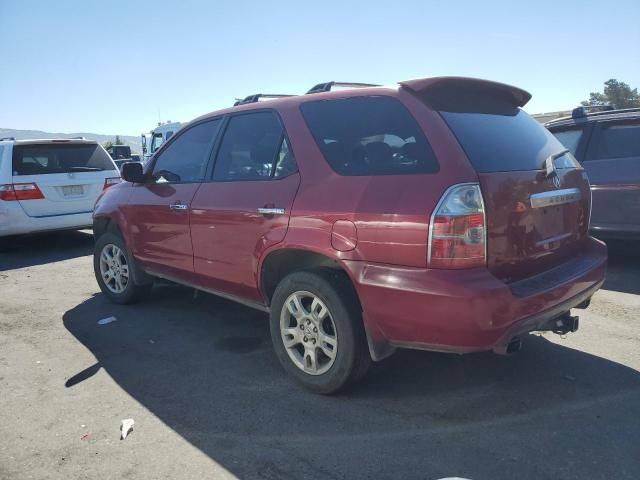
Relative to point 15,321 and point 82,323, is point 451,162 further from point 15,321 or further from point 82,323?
point 15,321

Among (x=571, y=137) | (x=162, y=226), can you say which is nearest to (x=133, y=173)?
(x=162, y=226)

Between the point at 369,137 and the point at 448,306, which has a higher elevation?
the point at 369,137

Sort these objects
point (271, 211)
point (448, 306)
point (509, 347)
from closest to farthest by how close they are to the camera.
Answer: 1. point (448, 306)
2. point (509, 347)
3. point (271, 211)

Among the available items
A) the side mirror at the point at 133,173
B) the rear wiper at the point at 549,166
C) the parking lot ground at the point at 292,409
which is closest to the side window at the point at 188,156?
the side mirror at the point at 133,173

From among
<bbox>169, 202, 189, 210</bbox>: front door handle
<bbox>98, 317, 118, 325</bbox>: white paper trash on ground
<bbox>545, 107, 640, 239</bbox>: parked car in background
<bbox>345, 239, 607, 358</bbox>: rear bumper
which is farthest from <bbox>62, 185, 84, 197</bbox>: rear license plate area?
<bbox>545, 107, 640, 239</bbox>: parked car in background

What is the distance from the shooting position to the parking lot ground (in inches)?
102

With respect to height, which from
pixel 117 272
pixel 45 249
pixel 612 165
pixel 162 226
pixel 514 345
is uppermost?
pixel 612 165

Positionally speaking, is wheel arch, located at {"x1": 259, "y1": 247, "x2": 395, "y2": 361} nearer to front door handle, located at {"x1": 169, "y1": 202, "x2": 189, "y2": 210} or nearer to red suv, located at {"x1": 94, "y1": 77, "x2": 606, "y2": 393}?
red suv, located at {"x1": 94, "y1": 77, "x2": 606, "y2": 393}

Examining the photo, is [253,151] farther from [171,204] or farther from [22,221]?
[22,221]

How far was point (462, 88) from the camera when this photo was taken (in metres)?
3.17

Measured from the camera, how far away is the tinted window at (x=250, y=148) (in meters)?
3.61

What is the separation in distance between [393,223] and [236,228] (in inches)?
54.1

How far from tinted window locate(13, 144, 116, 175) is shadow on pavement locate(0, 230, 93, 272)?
4.35 feet

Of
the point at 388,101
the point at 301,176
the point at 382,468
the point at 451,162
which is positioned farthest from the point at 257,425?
the point at 388,101
